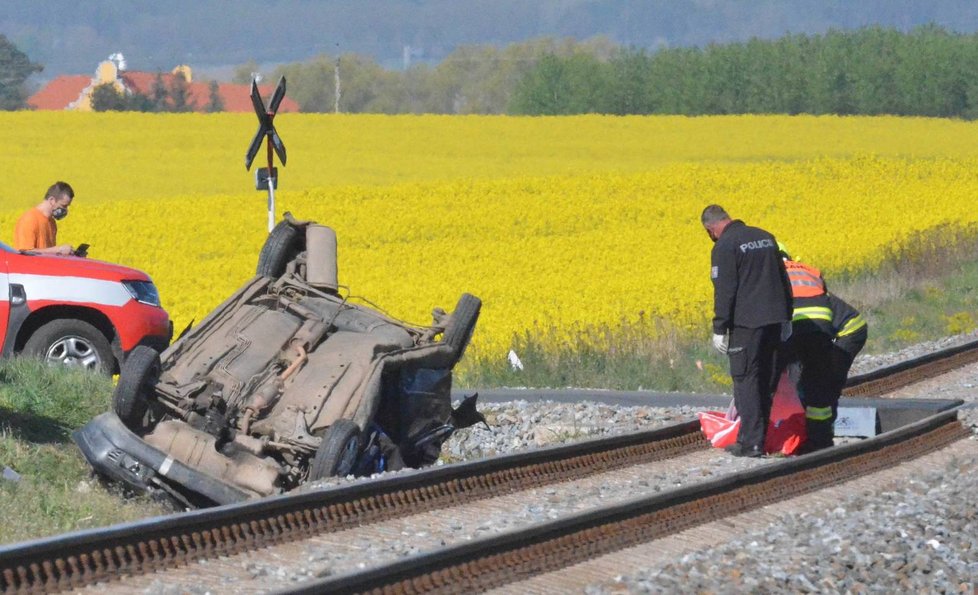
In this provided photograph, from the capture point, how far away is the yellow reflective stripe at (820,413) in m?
11.8

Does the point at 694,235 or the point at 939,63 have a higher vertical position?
the point at 939,63

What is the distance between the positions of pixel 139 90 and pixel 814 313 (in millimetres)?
85957

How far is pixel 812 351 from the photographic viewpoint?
11.6m

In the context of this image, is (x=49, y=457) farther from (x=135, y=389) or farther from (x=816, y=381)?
(x=816, y=381)

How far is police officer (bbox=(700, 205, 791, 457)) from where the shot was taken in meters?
11.0

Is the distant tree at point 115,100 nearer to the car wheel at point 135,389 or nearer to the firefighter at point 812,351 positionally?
the firefighter at point 812,351

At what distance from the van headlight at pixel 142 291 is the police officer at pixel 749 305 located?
19.1 feet

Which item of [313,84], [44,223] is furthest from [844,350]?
[313,84]

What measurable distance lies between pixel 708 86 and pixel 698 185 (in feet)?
137

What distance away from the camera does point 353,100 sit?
4980 inches

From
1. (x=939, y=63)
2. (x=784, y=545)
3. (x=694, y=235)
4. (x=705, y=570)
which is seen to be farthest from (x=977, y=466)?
(x=939, y=63)

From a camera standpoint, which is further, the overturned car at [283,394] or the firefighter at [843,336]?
the firefighter at [843,336]

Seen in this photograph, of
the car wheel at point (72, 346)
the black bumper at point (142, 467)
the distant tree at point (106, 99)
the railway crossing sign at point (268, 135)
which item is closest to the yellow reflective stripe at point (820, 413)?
the black bumper at point (142, 467)

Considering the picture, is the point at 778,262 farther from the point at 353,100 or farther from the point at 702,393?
the point at 353,100
